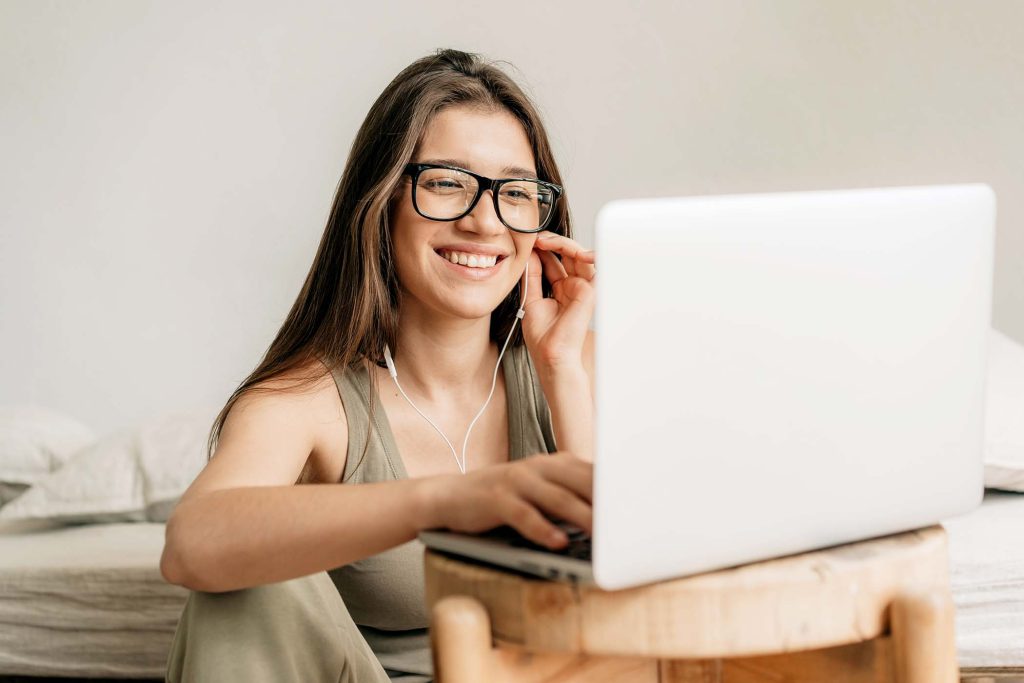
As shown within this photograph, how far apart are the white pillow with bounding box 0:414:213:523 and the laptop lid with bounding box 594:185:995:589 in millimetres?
1392

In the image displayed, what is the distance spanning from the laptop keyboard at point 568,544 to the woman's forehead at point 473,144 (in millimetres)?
693

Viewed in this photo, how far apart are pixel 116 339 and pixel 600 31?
1302 mm

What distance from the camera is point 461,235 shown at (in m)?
1.40

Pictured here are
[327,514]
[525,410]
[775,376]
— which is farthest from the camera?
[525,410]

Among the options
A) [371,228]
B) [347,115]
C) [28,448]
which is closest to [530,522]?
[371,228]

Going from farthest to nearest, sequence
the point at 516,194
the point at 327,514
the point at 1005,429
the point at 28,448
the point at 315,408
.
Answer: the point at 28,448
the point at 1005,429
the point at 516,194
the point at 315,408
the point at 327,514

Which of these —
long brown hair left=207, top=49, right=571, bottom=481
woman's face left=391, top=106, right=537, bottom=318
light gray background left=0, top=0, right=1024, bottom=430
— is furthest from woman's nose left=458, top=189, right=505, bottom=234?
light gray background left=0, top=0, right=1024, bottom=430

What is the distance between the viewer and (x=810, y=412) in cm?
74

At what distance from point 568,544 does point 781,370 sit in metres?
0.19

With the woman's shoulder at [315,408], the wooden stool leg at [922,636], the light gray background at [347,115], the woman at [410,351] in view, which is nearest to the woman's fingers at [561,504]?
the wooden stool leg at [922,636]

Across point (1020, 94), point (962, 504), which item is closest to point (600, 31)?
point (1020, 94)

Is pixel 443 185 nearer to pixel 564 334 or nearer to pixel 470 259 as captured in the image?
pixel 470 259

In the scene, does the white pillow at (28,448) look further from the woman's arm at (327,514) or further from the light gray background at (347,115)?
A: the woman's arm at (327,514)

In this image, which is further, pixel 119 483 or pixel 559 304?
pixel 119 483
